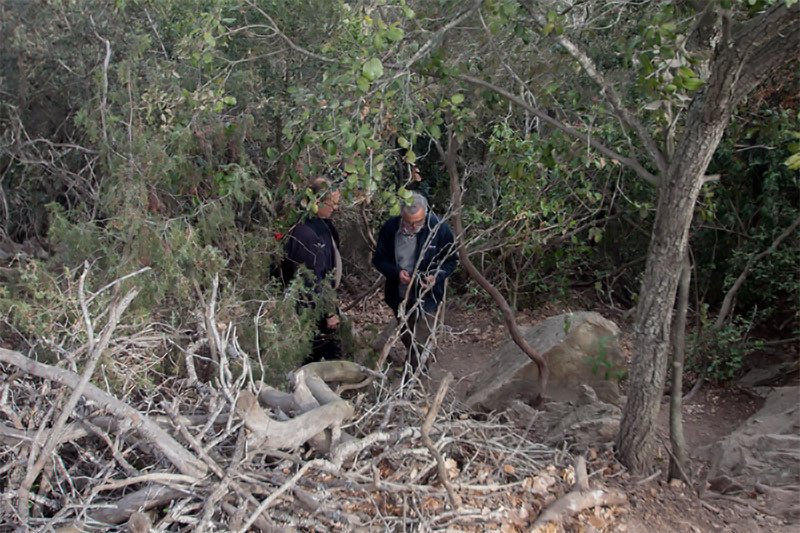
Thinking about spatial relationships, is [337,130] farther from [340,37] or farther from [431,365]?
[431,365]

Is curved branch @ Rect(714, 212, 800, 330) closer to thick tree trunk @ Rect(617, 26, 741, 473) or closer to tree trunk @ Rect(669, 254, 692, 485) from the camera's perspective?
tree trunk @ Rect(669, 254, 692, 485)

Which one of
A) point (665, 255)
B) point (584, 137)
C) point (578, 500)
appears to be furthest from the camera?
point (584, 137)

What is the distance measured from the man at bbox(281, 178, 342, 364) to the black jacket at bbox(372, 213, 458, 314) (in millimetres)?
417

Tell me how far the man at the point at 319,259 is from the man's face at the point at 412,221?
0.57 meters

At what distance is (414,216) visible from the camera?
5406 mm

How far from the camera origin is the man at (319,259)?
544cm

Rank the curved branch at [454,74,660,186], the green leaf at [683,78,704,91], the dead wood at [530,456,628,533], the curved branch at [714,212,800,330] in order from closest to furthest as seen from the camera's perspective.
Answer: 1. the green leaf at [683,78,704,91]
2. the dead wood at [530,456,628,533]
3. the curved branch at [454,74,660,186]
4. the curved branch at [714,212,800,330]

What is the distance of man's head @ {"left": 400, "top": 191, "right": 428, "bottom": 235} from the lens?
17.6ft

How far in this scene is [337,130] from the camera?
3500 millimetres

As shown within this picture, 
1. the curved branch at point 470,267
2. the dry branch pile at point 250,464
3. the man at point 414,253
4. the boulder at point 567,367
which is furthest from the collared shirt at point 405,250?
the dry branch pile at point 250,464

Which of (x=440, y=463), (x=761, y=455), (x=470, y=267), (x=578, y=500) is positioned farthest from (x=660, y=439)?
(x=440, y=463)

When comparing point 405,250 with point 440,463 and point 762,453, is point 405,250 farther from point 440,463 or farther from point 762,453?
point 762,453

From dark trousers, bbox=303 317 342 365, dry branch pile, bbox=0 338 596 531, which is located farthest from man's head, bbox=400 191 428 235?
dry branch pile, bbox=0 338 596 531

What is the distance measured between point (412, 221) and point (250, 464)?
8.78 ft
